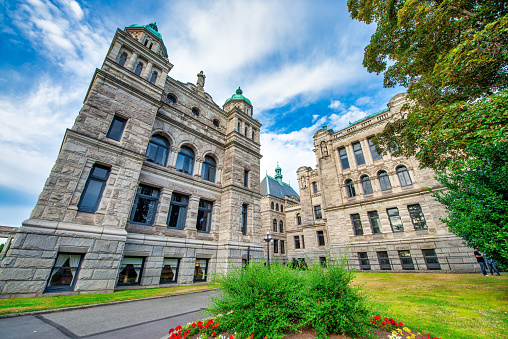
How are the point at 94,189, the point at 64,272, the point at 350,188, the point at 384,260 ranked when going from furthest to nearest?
the point at 350,188
the point at 384,260
the point at 94,189
the point at 64,272

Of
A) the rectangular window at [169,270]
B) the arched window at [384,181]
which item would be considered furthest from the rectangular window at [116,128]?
the arched window at [384,181]

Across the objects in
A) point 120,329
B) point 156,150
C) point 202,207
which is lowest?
point 120,329

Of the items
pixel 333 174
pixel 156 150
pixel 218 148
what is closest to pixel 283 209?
pixel 333 174

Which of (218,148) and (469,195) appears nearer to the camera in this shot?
(469,195)

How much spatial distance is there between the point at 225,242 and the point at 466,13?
658 inches

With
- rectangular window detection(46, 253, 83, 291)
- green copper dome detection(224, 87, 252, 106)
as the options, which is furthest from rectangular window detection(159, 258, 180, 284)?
green copper dome detection(224, 87, 252, 106)

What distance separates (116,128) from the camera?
39.3 ft

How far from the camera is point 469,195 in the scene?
632 cm

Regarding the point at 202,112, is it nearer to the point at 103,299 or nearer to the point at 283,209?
the point at 103,299

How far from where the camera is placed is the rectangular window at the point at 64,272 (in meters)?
8.41

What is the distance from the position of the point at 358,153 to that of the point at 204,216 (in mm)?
18656

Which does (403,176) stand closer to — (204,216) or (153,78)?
(204,216)

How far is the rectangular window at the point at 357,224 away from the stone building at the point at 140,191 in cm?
1135

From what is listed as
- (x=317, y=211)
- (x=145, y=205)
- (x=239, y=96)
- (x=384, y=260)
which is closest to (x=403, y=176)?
(x=384, y=260)
